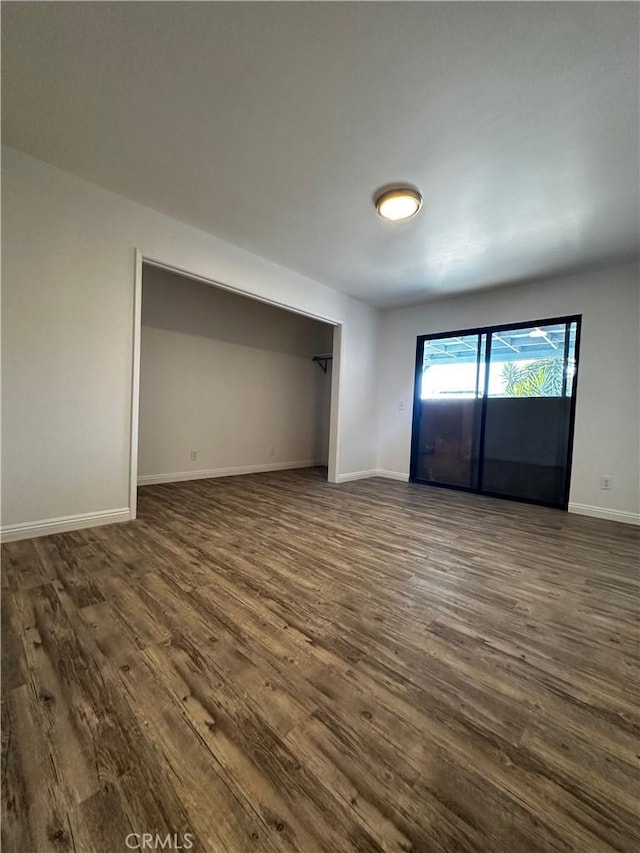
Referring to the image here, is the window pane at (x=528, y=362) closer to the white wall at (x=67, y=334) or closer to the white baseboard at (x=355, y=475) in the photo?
the white baseboard at (x=355, y=475)

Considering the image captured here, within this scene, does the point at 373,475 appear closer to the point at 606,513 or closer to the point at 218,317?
the point at 606,513

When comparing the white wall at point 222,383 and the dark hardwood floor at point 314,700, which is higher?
the white wall at point 222,383

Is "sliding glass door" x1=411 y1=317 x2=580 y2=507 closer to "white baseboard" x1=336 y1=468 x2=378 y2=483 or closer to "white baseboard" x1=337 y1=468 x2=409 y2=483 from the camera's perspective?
"white baseboard" x1=337 y1=468 x2=409 y2=483

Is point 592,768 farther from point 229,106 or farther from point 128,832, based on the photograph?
point 229,106

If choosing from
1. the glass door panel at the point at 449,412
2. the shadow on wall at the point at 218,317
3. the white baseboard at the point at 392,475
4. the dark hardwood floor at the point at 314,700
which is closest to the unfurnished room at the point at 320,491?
the dark hardwood floor at the point at 314,700

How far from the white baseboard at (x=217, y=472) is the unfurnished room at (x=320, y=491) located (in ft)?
0.33

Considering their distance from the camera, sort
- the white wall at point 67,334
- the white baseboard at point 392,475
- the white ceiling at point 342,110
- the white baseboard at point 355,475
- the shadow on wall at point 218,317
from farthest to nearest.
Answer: the white baseboard at point 392,475, the white baseboard at point 355,475, the shadow on wall at point 218,317, the white wall at point 67,334, the white ceiling at point 342,110

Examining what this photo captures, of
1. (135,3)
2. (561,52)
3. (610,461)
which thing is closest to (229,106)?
(135,3)

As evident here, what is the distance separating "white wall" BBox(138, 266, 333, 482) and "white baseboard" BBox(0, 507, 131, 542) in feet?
5.24

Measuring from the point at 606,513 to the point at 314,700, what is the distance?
3847 mm

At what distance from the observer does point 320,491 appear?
4234mm

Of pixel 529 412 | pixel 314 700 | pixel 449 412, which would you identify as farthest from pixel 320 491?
pixel 314 700

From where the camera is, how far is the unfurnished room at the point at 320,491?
2.90 feet

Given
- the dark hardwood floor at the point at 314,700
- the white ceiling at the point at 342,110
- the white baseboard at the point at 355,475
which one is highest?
the white ceiling at the point at 342,110
